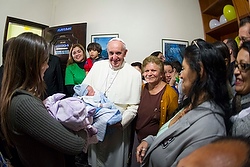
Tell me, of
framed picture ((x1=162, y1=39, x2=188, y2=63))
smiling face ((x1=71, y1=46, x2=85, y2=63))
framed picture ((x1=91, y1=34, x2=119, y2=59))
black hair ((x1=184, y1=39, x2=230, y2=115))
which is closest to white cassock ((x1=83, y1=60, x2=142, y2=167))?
black hair ((x1=184, y1=39, x2=230, y2=115))

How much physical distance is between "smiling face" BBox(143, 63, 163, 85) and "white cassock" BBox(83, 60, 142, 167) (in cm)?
9

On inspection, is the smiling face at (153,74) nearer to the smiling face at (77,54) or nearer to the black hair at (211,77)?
the black hair at (211,77)

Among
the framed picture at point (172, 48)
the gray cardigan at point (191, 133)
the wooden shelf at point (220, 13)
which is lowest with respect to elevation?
the gray cardigan at point (191, 133)

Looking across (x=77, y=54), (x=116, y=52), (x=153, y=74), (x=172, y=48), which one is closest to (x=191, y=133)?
(x=153, y=74)

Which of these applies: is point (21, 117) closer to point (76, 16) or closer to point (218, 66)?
point (218, 66)

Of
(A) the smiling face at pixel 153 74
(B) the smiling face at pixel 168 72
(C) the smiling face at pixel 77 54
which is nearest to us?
(A) the smiling face at pixel 153 74

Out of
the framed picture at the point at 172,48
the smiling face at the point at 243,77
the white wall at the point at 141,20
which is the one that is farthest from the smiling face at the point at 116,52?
the framed picture at the point at 172,48

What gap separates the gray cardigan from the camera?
955 mm

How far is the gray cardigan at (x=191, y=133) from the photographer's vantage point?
37.6 inches

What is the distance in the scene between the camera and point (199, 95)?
1.07 meters

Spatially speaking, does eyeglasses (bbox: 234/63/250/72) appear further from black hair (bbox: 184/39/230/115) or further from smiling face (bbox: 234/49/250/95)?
black hair (bbox: 184/39/230/115)

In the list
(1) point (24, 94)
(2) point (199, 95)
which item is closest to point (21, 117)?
(1) point (24, 94)

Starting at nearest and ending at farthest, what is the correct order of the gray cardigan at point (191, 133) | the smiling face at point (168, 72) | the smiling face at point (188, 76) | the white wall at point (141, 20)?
1. the gray cardigan at point (191, 133)
2. the smiling face at point (188, 76)
3. the smiling face at point (168, 72)
4. the white wall at point (141, 20)

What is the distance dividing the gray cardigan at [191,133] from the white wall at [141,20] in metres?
2.94
